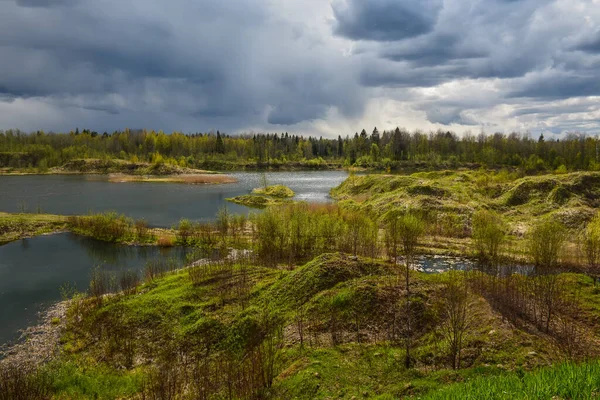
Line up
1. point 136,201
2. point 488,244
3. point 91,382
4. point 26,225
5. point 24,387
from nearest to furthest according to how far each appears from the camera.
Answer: point 24,387 < point 91,382 < point 488,244 < point 26,225 < point 136,201

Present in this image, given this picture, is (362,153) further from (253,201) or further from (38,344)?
(38,344)

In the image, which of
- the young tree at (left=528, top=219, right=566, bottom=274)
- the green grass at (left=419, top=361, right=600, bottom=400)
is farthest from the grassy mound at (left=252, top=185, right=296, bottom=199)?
the green grass at (left=419, top=361, right=600, bottom=400)

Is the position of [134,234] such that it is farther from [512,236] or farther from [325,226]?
[512,236]

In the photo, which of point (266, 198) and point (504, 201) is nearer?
point (504, 201)

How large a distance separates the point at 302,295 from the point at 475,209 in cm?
3652

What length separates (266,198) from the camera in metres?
72.3

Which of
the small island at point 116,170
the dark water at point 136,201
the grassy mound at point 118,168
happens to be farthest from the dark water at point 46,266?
the grassy mound at point 118,168

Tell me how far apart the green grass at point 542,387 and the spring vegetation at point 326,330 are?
0.13 ft

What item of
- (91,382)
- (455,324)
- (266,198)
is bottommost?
(91,382)

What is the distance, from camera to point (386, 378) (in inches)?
469

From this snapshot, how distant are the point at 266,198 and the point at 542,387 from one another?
65565mm

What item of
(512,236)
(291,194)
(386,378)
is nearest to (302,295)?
(386,378)

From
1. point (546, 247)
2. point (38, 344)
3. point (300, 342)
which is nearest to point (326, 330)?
point (300, 342)

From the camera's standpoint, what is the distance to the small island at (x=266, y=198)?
69438 millimetres
